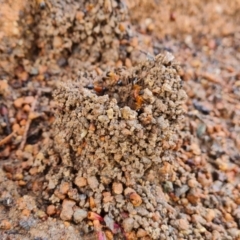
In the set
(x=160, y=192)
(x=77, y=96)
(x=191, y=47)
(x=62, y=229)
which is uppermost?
(x=191, y=47)

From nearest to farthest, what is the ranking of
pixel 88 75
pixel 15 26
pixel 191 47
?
1. pixel 88 75
2. pixel 15 26
3. pixel 191 47

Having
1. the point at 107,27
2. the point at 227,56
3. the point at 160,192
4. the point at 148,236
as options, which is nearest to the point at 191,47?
the point at 227,56

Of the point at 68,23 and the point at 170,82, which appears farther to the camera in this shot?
the point at 68,23

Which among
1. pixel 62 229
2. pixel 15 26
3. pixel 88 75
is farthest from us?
pixel 15 26

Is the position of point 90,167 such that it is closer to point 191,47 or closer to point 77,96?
point 77,96
